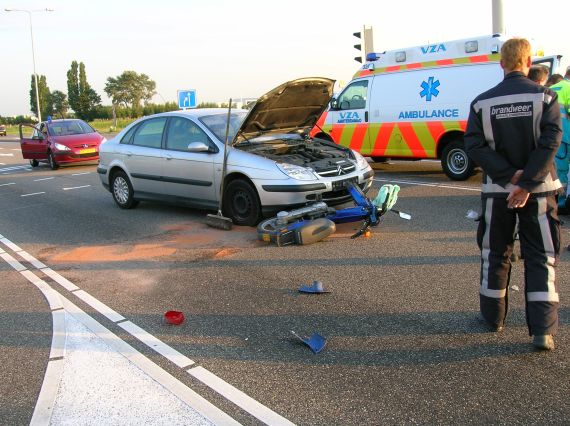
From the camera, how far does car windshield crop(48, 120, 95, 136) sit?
60.5 feet

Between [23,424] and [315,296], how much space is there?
8.27 feet

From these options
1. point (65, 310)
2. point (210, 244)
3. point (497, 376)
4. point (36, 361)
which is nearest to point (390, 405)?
point (497, 376)

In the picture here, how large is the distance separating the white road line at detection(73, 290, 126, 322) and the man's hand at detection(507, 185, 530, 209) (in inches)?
124

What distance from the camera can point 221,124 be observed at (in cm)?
842

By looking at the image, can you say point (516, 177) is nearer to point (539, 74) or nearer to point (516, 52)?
point (516, 52)

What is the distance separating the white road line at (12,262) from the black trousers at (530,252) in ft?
16.9

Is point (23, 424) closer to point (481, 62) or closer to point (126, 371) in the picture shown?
point (126, 371)

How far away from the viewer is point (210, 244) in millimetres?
7051

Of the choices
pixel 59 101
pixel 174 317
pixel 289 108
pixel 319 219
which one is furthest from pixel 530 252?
pixel 59 101

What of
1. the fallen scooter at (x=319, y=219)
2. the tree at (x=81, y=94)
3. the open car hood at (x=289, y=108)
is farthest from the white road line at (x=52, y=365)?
the tree at (x=81, y=94)

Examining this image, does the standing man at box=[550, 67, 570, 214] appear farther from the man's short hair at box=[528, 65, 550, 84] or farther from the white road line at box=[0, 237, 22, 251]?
the white road line at box=[0, 237, 22, 251]

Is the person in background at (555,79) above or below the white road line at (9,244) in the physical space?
above

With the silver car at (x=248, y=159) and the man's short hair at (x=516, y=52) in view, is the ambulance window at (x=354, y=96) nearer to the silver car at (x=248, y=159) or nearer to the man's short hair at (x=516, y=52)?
the silver car at (x=248, y=159)

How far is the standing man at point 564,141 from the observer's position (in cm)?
734
